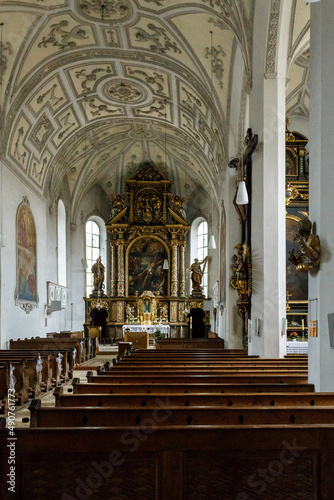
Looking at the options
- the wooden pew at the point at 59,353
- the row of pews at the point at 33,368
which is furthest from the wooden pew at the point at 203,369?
the wooden pew at the point at 59,353

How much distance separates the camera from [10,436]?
2.93 meters

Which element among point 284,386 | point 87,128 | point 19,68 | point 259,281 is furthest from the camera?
point 87,128

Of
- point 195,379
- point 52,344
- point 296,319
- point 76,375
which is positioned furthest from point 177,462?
point 52,344

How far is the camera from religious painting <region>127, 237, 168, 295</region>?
27.5 metres

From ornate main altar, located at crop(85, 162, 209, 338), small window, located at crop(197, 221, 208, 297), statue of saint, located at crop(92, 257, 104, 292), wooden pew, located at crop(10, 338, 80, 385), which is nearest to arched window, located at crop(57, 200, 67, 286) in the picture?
statue of saint, located at crop(92, 257, 104, 292)

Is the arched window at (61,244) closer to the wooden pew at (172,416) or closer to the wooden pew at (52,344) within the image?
the wooden pew at (52,344)

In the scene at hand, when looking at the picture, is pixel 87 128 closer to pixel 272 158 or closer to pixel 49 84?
pixel 49 84

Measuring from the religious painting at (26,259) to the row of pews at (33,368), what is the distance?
78.2 inches

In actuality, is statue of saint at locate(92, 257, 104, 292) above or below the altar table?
above

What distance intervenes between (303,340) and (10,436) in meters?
12.1

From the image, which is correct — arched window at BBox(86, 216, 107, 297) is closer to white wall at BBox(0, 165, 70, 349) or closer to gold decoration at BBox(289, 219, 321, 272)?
white wall at BBox(0, 165, 70, 349)

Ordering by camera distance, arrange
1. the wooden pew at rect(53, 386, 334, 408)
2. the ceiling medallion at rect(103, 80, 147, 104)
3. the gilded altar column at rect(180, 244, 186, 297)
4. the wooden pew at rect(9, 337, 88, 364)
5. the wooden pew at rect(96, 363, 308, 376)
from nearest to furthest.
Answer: the wooden pew at rect(53, 386, 334, 408), the wooden pew at rect(96, 363, 308, 376), the wooden pew at rect(9, 337, 88, 364), the ceiling medallion at rect(103, 80, 147, 104), the gilded altar column at rect(180, 244, 186, 297)

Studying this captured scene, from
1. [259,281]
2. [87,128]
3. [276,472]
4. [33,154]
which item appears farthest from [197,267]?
[276,472]

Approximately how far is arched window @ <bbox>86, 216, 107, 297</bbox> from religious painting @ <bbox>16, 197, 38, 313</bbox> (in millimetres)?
8253
